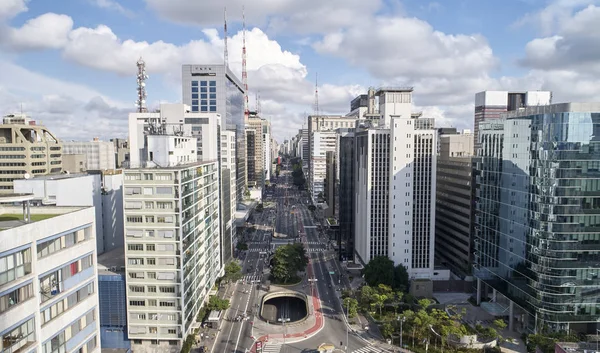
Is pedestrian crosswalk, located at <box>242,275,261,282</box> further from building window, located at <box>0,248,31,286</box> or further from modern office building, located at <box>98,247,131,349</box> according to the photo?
building window, located at <box>0,248,31,286</box>

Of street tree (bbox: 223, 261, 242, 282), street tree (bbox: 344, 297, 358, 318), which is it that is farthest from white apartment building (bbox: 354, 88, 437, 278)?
street tree (bbox: 223, 261, 242, 282)

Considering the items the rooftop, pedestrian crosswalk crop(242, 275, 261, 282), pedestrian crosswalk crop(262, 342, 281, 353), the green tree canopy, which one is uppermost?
the rooftop

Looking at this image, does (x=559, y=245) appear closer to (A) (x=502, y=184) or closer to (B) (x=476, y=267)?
(A) (x=502, y=184)

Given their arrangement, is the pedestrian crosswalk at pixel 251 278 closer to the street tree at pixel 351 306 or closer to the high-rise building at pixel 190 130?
the high-rise building at pixel 190 130

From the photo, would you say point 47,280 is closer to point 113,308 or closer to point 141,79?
point 113,308

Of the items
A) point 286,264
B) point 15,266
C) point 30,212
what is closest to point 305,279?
point 286,264

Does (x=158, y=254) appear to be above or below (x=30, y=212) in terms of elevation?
below
